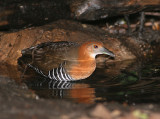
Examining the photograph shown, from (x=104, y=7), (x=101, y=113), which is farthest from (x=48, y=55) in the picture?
(x=101, y=113)

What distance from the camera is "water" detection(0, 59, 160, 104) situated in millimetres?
5230

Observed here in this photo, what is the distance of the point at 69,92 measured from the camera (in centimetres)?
571

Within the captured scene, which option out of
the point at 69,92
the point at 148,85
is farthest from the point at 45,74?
the point at 148,85

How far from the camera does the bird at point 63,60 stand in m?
6.57

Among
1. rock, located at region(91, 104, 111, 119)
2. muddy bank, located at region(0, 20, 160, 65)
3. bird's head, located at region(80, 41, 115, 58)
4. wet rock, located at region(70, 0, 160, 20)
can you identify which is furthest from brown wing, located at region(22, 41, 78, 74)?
rock, located at region(91, 104, 111, 119)

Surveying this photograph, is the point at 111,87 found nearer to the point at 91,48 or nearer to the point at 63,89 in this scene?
the point at 63,89

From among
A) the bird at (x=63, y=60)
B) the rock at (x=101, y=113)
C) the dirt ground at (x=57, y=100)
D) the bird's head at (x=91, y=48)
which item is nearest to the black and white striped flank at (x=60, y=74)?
the bird at (x=63, y=60)

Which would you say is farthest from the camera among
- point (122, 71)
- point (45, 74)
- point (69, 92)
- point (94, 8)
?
point (94, 8)

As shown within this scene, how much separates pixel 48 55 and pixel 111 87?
5.56 feet

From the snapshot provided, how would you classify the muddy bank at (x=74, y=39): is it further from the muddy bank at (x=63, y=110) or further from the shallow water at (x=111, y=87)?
the muddy bank at (x=63, y=110)

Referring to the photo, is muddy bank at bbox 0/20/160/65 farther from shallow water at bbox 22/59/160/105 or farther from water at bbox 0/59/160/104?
shallow water at bbox 22/59/160/105

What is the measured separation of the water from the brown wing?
12.9 inches

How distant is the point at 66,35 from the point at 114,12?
1464 millimetres

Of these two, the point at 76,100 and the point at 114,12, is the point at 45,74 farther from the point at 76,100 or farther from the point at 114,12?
the point at 114,12
